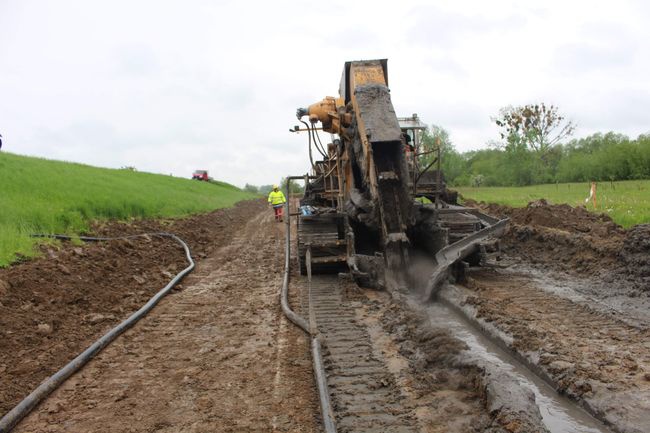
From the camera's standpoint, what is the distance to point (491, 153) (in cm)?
7806

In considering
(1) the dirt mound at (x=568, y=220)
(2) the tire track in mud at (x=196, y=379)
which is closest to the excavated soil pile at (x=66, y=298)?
(2) the tire track in mud at (x=196, y=379)

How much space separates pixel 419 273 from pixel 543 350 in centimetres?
317

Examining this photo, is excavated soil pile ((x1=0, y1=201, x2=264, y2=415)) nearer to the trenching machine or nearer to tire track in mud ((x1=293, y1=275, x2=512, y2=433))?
tire track in mud ((x1=293, y1=275, x2=512, y2=433))

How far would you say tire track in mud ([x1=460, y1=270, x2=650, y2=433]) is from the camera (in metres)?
3.80

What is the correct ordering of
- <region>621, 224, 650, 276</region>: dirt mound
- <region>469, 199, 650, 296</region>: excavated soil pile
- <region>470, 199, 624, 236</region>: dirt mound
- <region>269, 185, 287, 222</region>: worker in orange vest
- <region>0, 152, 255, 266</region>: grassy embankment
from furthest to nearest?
<region>269, 185, 287, 222</region>: worker in orange vest → <region>470, 199, 624, 236</region>: dirt mound → <region>0, 152, 255, 266</region>: grassy embankment → <region>469, 199, 650, 296</region>: excavated soil pile → <region>621, 224, 650, 276</region>: dirt mound

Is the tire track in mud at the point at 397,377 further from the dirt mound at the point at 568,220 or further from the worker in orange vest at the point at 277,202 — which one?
the worker in orange vest at the point at 277,202

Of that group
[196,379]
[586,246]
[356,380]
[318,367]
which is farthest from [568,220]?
[196,379]

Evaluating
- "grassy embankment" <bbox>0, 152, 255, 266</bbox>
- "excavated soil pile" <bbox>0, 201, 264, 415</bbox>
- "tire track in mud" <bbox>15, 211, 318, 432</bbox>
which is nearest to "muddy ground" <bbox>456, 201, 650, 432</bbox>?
"tire track in mud" <bbox>15, 211, 318, 432</bbox>

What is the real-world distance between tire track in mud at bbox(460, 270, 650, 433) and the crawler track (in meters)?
1.36

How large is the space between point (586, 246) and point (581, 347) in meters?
5.06

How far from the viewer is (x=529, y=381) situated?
4449 millimetres

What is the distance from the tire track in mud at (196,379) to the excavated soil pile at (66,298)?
42 centimetres

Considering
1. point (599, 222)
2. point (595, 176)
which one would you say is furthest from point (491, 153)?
point (599, 222)

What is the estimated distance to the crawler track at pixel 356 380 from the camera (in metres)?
3.77
